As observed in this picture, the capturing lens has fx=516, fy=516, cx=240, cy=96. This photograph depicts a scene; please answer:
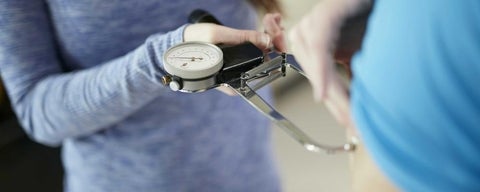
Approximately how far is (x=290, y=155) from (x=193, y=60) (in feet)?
4.32

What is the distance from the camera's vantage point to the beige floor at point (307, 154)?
1.77 metres

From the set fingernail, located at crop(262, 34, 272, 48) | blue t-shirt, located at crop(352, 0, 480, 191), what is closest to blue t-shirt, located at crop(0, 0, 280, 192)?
fingernail, located at crop(262, 34, 272, 48)

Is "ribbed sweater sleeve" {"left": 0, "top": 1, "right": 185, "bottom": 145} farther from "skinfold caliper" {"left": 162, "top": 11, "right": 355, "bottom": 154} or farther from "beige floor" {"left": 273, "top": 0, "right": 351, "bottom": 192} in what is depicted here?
"beige floor" {"left": 273, "top": 0, "right": 351, "bottom": 192}

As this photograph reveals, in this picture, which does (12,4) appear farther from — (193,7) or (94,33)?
(193,7)

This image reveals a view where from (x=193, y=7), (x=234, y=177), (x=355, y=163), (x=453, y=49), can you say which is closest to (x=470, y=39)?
(x=453, y=49)

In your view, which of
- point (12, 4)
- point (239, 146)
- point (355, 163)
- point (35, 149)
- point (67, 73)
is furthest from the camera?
point (35, 149)

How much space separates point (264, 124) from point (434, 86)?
2.11 ft

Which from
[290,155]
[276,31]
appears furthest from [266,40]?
[290,155]

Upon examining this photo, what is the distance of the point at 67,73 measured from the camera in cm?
77

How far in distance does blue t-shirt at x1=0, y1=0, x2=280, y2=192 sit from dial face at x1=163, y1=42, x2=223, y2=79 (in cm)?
3

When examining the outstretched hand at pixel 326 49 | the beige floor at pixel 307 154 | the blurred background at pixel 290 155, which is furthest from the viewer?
the beige floor at pixel 307 154

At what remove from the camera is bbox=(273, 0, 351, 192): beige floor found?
1.77m

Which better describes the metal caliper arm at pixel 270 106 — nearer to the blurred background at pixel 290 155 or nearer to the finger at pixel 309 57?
the finger at pixel 309 57

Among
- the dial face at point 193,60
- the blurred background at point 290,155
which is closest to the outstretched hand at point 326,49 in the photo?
the dial face at point 193,60
